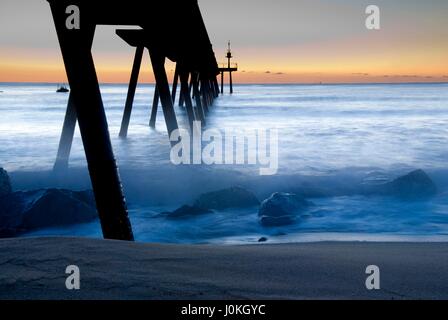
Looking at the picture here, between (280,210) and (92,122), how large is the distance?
3.14m

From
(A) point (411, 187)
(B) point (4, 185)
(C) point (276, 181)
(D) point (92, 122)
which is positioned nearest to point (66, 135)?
(B) point (4, 185)

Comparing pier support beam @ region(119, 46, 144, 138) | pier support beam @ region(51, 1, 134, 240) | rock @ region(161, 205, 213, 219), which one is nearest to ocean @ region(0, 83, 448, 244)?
rock @ region(161, 205, 213, 219)

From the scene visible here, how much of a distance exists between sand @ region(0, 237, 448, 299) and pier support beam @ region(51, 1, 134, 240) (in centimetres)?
58

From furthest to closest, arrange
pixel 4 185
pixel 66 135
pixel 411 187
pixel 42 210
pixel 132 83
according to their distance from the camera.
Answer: pixel 132 83, pixel 66 135, pixel 411 187, pixel 4 185, pixel 42 210

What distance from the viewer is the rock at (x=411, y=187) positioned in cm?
706

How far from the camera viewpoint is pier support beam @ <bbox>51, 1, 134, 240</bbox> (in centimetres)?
331

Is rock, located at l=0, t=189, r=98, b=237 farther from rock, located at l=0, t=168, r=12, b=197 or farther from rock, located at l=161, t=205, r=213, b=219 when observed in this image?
rock, located at l=161, t=205, r=213, b=219

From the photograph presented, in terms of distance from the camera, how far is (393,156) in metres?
11.6

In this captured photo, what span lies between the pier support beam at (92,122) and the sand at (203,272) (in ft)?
1.91

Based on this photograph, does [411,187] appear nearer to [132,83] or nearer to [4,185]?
[4,185]

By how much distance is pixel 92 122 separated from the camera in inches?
131
